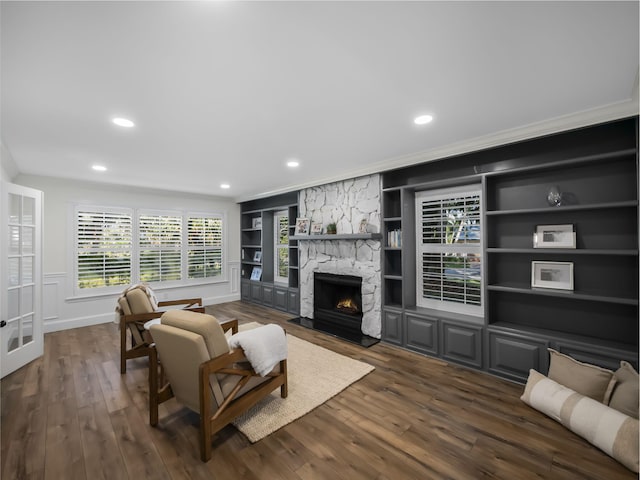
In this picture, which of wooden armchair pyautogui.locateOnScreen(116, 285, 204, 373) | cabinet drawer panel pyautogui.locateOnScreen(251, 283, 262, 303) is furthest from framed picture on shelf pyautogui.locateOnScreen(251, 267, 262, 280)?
wooden armchair pyautogui.locateOnScreen(116, 285, 204, 373)

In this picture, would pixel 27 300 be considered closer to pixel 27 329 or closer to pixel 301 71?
pixel 27 329

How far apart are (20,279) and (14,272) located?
129 mm

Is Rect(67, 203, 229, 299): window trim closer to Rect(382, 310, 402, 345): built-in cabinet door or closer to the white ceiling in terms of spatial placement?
the white ceiling

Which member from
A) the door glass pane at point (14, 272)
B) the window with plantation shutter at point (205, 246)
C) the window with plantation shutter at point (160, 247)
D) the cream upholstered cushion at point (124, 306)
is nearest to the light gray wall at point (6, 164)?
the door glass pane at point (14, 272)

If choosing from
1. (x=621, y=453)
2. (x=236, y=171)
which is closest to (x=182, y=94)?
(x=236, y=171)

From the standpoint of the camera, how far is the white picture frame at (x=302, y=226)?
200 inches

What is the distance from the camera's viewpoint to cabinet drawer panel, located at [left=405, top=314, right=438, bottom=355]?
3.46 m

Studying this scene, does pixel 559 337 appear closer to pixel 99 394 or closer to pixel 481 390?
pixel 481 390

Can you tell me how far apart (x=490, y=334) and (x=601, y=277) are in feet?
3.65

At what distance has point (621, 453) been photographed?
1799mm

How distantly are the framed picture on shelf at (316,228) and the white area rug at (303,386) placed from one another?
188 centimetres

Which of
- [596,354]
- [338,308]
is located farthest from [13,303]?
[596,354]

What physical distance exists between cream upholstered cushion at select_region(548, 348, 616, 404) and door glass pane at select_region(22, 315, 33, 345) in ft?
18.8

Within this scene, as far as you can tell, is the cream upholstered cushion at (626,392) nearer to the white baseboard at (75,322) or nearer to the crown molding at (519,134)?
the crown molding at (519,134)
